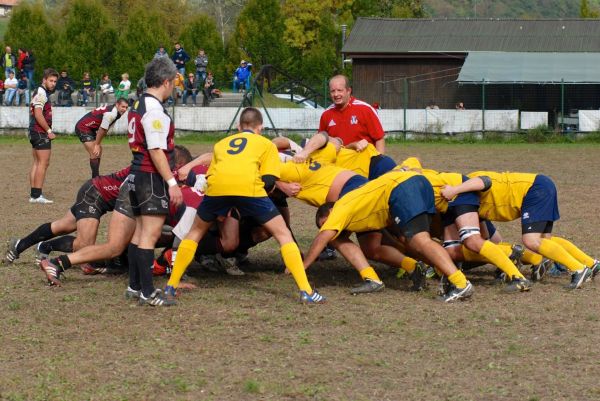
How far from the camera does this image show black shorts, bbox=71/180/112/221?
9.97m

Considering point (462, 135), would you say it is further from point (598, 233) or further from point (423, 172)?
point (423, 172)

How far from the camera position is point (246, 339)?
7566 millimetres

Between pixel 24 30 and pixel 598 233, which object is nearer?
pixel 598 233

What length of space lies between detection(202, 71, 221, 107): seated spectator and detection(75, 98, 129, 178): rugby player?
19.3 metres

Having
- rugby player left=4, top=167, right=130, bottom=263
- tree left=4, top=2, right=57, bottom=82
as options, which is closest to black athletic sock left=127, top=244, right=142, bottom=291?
rugby player left=4, top=167, right=130, bottom=263

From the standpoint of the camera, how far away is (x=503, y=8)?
189500mm

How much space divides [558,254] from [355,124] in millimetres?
2788

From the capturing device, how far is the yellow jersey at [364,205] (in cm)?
899

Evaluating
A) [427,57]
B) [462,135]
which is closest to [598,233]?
[462,135]

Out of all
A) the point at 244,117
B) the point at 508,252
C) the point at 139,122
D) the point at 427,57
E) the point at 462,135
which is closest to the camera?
the point at 139,122

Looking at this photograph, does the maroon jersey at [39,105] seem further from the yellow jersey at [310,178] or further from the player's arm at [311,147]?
the yellow jersey at [310,178]

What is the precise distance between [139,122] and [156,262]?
2.17 metres

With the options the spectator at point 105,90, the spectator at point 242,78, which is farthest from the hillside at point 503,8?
the spectator at point 105,90

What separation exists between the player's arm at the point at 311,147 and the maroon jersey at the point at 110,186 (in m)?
1.73
